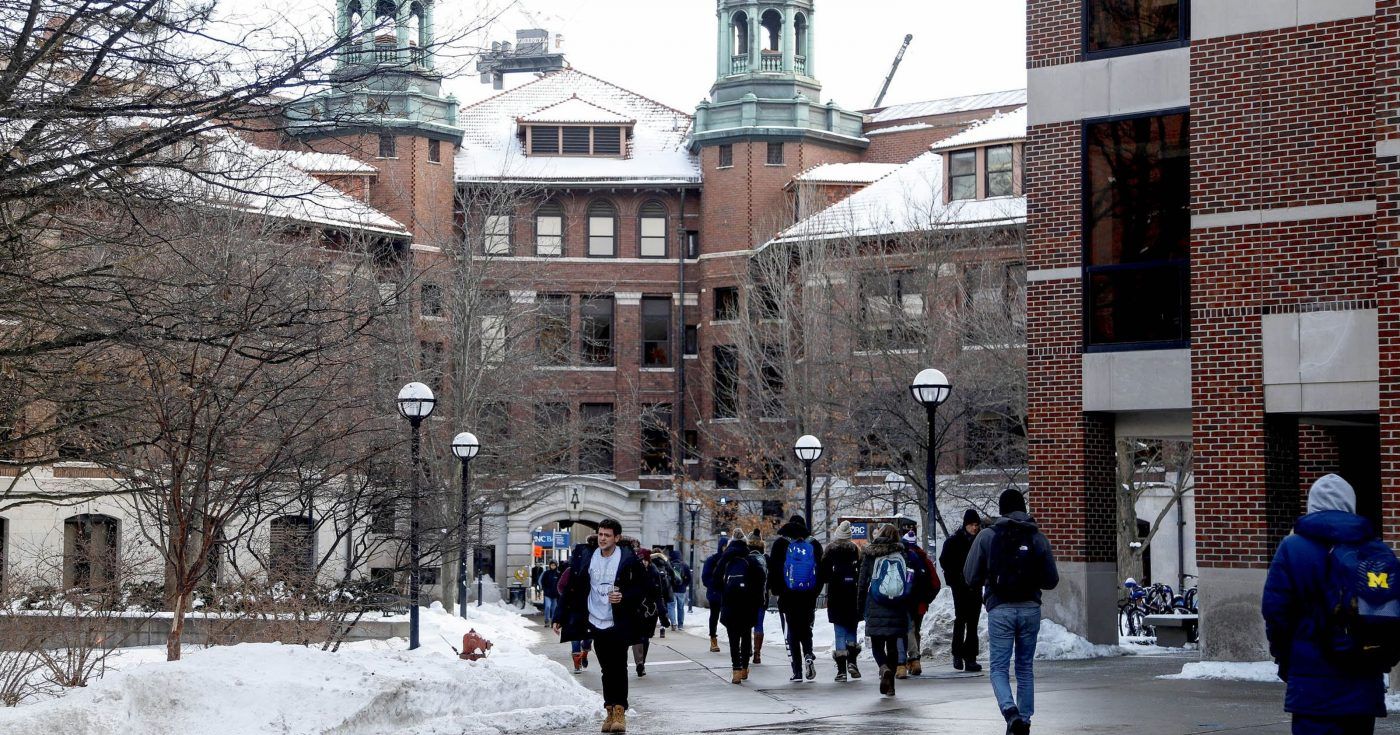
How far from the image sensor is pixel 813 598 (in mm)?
18609

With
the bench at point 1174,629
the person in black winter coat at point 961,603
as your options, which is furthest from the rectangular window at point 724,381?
the person in black winter coat at point 961,603

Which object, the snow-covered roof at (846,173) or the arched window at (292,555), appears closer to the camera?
the arched window at (292,555)

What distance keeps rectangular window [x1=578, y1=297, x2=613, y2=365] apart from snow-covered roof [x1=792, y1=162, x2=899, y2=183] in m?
8.21

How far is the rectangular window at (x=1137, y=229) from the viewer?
2114 cm

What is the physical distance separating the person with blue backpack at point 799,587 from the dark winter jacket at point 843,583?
214mm

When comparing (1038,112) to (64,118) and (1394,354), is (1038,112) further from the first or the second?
(64,118)

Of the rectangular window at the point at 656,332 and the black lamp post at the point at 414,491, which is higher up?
the rectangular window at the point at 656,332

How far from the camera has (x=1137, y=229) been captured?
70.8ft

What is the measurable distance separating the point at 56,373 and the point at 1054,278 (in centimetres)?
1283

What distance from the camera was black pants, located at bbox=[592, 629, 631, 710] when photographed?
44.4ft

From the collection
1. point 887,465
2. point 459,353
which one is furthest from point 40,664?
point 887,465

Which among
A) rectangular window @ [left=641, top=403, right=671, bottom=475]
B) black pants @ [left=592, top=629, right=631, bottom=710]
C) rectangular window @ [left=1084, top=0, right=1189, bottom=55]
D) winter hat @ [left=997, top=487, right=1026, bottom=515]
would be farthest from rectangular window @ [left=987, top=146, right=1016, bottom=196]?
winter hat @ [left=997, top=487, right=1026, bottom=515]

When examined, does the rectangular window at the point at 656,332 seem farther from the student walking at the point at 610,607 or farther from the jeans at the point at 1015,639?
the jeans at the point at 1015,639

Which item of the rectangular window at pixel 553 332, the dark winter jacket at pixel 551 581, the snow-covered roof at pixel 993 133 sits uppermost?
the snow-covered roof at pixel 993 133
